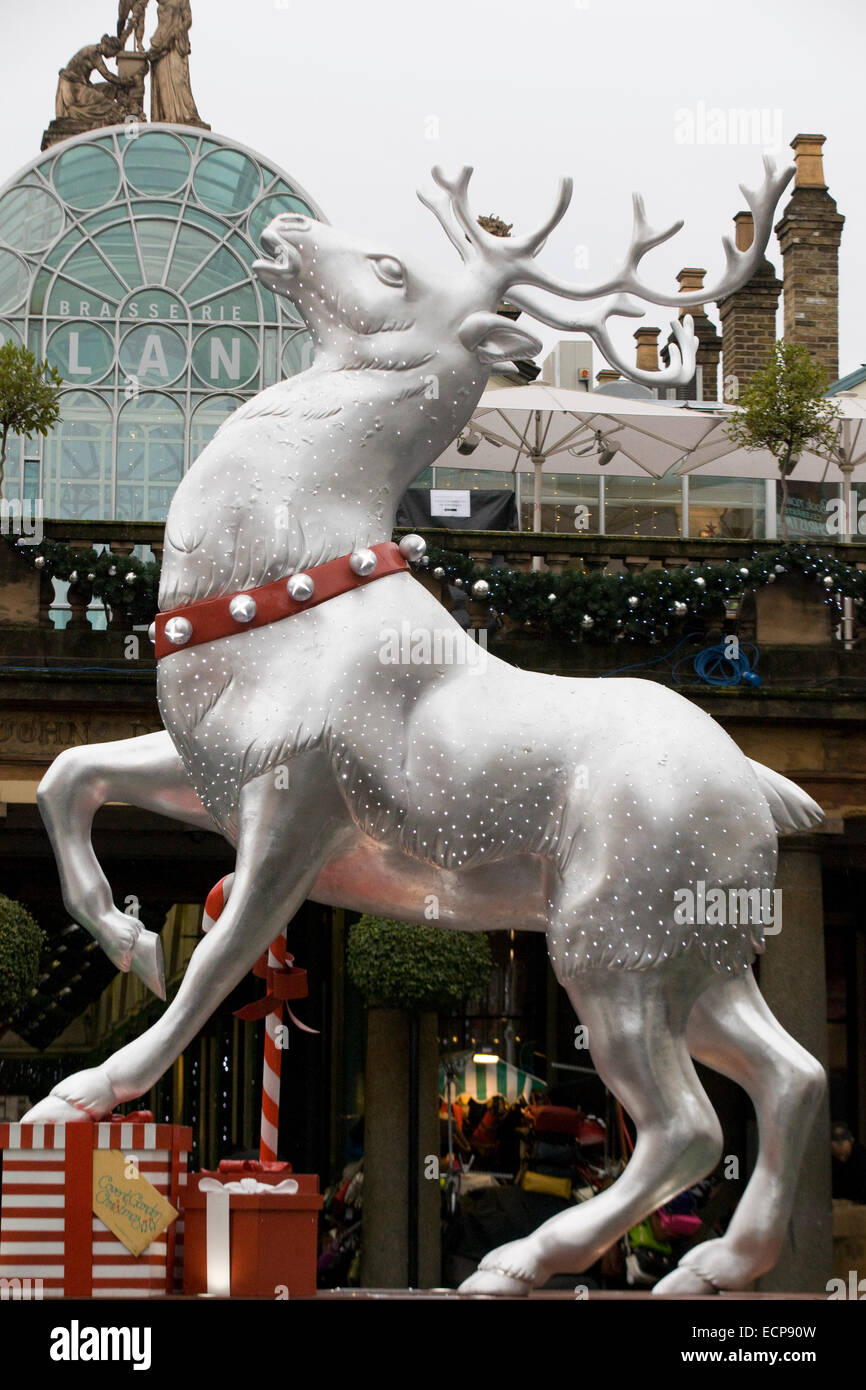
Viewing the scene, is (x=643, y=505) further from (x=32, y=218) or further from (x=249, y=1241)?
(x=249, y=1241)

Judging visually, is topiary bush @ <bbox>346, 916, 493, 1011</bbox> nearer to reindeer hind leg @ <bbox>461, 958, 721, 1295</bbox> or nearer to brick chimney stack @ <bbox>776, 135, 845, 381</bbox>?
reindeer hind leg @ <bbox>461, 958, 721, 1295</bbox>

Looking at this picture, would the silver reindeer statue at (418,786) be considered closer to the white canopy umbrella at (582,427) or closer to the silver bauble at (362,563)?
the silver bauble at (362,563)

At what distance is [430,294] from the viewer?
461 centimetres

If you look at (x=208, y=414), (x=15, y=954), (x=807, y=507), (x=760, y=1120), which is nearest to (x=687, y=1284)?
(x=760, y=1120)

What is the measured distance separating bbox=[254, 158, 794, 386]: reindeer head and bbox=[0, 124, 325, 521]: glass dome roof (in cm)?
1408

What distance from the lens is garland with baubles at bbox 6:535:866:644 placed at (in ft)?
Answer: 39.3

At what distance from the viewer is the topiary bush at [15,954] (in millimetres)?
11414

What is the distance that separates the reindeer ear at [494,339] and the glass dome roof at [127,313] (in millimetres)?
14195

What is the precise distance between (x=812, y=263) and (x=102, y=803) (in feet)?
83.1

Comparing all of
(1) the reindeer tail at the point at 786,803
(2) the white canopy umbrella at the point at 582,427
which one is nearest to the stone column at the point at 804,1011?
(2) the white canopy umbrella at the point at 582,427

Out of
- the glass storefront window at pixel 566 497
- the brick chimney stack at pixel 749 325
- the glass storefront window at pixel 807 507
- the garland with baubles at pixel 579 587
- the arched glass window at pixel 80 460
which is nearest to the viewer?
the garland with baubles at pixel 579 587

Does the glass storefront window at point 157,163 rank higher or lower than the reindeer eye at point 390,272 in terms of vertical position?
higher

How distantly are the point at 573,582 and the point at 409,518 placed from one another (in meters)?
3.74
